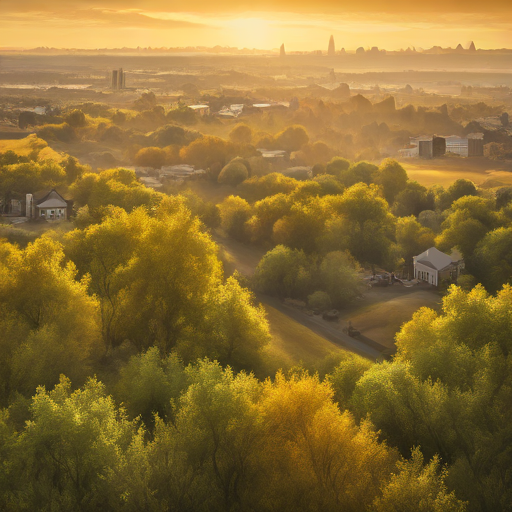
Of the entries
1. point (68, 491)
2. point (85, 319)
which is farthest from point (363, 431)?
point (85, 319)

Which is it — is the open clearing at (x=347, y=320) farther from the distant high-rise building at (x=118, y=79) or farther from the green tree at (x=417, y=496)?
the distant high-rise building at (x=118, y=79)

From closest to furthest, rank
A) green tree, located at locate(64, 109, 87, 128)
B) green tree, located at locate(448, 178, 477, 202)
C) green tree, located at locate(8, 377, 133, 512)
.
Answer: green tree, located at locate(8, 377, 133, 512)
green tree, located at locate(448, 178, 477, 202)
green tree, located at locate(64, 109, 87, 128)

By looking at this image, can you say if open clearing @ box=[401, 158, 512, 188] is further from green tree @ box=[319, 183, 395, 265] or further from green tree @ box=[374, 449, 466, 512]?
green tree @ box=[374, 449, 466, 512]

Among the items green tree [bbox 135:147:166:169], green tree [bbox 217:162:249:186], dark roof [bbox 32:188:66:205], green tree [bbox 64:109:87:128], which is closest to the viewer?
dark roof [bbox 32:188:66:205]

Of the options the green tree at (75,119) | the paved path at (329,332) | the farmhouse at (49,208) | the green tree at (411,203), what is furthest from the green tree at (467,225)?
the green tree at (75,119)

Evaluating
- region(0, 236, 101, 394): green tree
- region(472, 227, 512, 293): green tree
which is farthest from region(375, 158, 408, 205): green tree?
region(0, 236, 101, 394): green tree

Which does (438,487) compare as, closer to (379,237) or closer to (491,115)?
(379,237)
